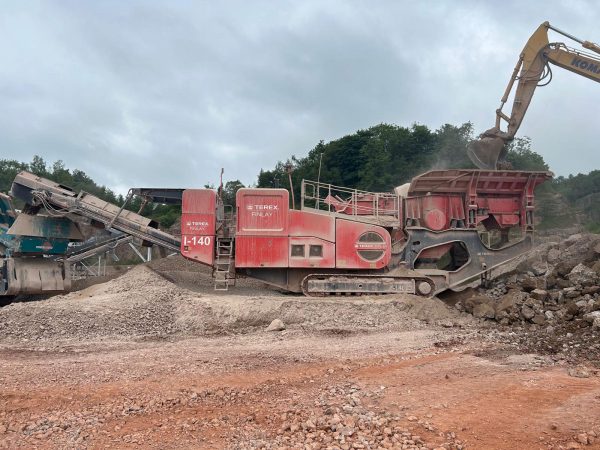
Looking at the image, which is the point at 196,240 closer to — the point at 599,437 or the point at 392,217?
the point at 392,217

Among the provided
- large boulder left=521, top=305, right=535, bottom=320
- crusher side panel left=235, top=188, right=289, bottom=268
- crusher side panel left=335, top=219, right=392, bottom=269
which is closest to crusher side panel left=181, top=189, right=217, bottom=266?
crusher side panel left=235, top=188, right=289, bottom=268

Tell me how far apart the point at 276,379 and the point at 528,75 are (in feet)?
43.2

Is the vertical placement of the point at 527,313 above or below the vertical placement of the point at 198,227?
below

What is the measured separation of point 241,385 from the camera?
5633 millimetres

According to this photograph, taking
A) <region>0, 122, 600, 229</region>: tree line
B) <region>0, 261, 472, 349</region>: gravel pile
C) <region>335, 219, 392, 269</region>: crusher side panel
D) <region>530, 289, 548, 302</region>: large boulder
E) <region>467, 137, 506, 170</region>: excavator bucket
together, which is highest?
<region>0, 122, 600, 229</region>: tree line

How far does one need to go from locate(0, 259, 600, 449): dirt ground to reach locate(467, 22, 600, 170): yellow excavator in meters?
6.76

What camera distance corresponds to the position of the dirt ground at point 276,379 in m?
4.21

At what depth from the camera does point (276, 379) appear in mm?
5941

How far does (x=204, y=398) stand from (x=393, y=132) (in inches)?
1499

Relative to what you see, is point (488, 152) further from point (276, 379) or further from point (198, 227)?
point (276, 379)

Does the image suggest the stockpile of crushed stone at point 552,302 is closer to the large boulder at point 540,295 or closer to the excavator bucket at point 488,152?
the large boulder at point 540,295

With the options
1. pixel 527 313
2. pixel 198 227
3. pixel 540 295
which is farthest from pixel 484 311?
pixel 198 227

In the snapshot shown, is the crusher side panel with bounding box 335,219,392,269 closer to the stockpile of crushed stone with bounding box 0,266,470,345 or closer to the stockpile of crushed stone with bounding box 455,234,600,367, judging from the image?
the stockpile of crushed stone with bounding box 0,266,470,345

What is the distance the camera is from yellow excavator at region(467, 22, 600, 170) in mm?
14219
